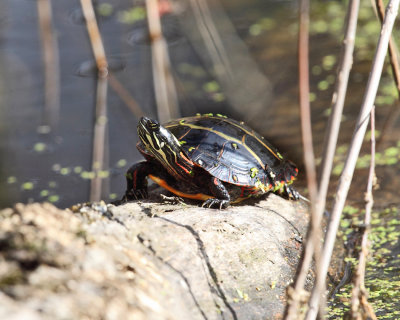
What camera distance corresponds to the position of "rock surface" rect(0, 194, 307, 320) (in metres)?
1.45

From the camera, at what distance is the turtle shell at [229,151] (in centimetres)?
280

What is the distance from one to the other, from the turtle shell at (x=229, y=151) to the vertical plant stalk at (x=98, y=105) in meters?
1.12

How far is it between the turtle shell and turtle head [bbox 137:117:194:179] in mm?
61

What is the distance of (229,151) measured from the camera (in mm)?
2875

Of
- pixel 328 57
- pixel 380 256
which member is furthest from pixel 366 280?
pixel 328 57

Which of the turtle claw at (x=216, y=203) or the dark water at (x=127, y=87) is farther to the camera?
the dark water at (x=127, y=87)

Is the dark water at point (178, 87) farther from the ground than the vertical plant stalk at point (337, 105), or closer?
farther from the ground

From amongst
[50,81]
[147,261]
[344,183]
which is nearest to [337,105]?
[344,183]

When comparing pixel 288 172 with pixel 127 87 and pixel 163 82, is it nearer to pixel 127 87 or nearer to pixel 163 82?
pixel 163 82

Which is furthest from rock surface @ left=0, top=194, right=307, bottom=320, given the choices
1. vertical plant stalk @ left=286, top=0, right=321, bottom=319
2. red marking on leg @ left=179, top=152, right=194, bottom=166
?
vertical plant stalk @ left=286, top=0, right=321, bottom=319

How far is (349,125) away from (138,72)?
2558 mm

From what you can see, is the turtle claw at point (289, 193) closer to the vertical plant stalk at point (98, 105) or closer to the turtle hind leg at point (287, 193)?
the turtle hind leg at point (287, 193)

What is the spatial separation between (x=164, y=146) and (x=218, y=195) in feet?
1.33

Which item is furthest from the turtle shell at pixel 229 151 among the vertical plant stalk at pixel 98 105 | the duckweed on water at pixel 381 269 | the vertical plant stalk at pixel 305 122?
the vertical plant stalk at pixel 305 122
